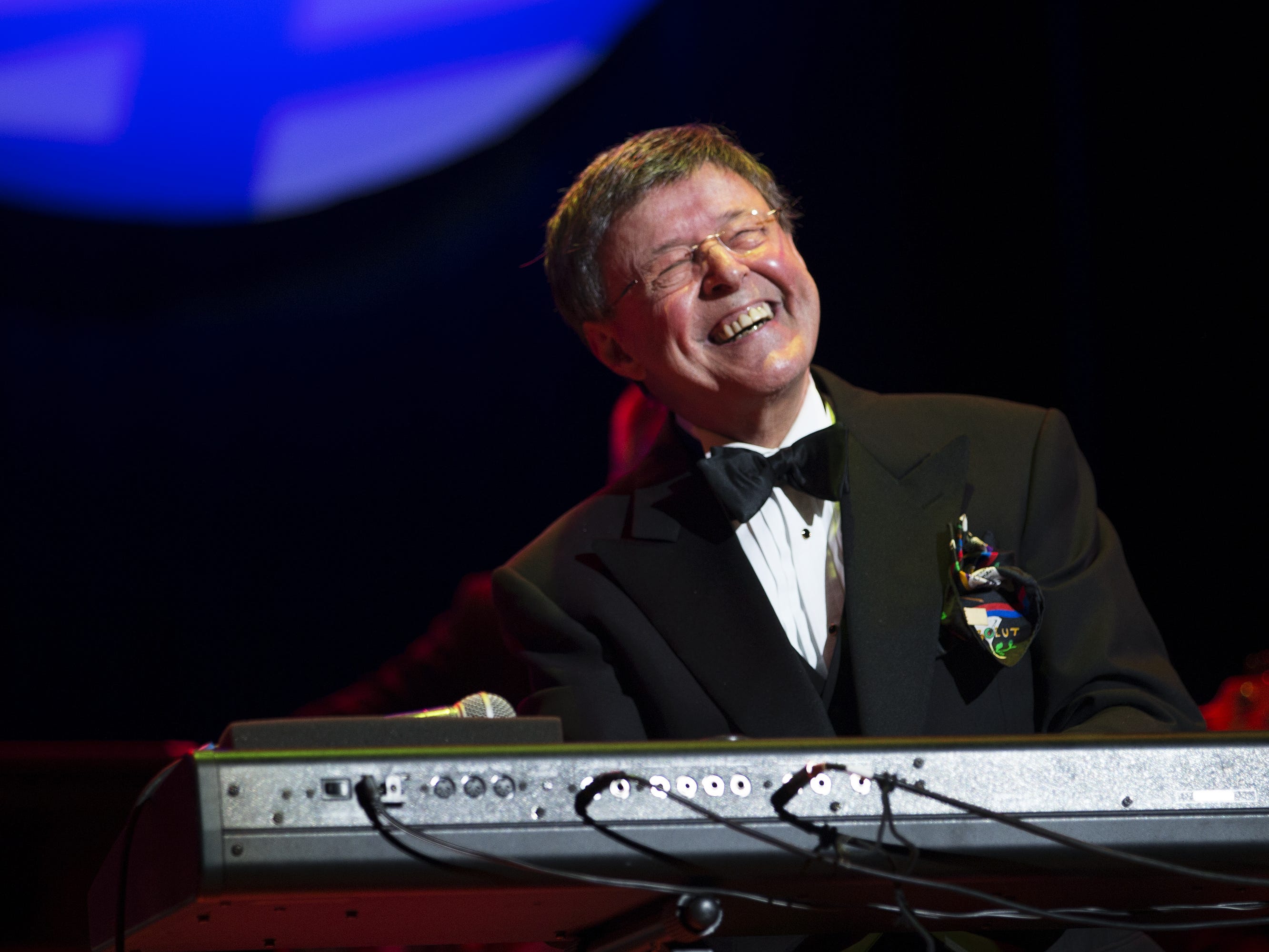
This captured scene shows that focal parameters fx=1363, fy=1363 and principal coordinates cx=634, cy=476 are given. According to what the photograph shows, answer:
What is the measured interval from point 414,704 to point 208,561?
64 centimetres

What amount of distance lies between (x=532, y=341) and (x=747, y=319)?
155 cm

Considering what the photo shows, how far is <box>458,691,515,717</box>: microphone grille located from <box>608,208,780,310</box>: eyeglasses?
0.90m

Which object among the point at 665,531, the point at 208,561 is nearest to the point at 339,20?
the point at 208,561

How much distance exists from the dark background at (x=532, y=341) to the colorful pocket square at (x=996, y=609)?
5.23ft

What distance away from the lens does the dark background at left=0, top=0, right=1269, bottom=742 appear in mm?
3191

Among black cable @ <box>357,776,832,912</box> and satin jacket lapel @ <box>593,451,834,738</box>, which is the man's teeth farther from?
black cable @ <box>357,776,832,912</box>

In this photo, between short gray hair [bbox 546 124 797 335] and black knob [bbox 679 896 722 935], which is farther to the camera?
short gray hair [bbox 546 124 797 335]

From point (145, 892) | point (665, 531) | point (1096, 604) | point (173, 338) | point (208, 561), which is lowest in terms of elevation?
point (145, 892)

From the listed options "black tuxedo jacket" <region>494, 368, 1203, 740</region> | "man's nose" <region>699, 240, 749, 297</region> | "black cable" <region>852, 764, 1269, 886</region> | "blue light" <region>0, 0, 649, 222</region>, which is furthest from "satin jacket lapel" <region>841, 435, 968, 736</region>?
"blue light" <region>0, 0, 649, 222</region>

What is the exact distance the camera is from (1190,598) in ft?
10.4

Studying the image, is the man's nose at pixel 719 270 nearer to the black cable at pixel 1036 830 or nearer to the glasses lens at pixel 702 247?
the glasses lens at pixel 702 247

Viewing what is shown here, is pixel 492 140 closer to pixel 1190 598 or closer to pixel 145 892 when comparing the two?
pixel 1190 598

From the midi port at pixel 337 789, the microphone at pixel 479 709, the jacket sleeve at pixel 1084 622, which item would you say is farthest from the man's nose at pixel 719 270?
the midi port at pixel 337 789

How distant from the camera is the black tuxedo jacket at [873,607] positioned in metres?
1.74
